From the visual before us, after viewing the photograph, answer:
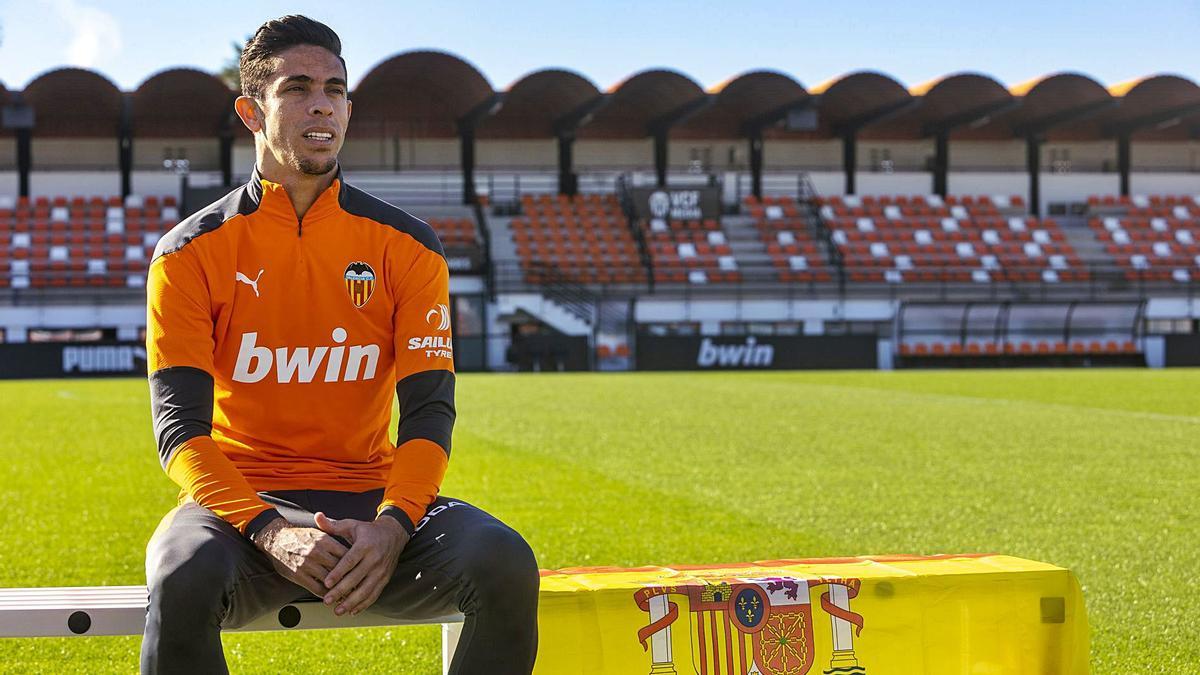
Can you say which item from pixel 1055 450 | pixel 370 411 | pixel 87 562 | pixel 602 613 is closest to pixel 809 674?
pixel 602 613

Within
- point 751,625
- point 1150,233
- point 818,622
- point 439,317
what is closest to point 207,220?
point 439,317

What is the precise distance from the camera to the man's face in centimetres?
304

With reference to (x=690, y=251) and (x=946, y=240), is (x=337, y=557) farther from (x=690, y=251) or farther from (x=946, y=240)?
(x=946, y=240)

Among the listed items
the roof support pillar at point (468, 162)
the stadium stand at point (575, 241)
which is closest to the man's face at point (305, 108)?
the stadium stand at point (575, 241)

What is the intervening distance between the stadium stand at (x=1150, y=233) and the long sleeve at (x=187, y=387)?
36.4m

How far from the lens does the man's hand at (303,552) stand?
256 cm

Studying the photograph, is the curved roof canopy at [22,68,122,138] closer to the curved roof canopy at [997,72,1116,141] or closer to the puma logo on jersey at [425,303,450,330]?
the curved roof canopy at [997,72,1116,141]

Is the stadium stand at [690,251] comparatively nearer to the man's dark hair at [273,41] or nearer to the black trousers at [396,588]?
the man's dark hair at [273,41]

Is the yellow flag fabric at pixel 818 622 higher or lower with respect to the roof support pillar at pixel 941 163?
lower

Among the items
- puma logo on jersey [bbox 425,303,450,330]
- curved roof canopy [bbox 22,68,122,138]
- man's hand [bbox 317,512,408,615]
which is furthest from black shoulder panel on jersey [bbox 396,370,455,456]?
curved roof canopy [bbox 22,68,122,138]

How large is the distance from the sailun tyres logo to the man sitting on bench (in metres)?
26.3

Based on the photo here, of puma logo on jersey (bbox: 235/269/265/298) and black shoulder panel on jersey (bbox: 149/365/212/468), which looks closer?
black shoulder panel on jersey (bbox: 149/365/212/468)

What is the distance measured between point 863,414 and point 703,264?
22.2 meters

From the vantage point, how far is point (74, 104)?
36.9 meters
